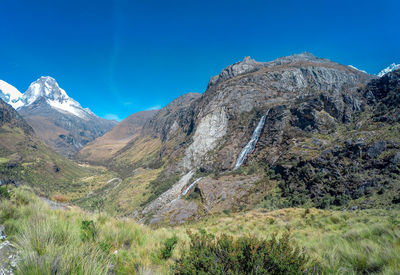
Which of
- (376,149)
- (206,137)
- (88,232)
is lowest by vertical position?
(88,232)

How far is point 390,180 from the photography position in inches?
798

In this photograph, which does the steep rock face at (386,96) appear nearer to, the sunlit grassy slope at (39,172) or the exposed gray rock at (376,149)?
the exposed gray rock at (376,149)

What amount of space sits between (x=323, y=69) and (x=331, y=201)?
113 m

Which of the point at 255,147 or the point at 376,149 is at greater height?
the point at 255,147

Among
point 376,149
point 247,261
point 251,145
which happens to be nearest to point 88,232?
point 247,261

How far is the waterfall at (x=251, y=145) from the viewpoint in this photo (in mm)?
54406

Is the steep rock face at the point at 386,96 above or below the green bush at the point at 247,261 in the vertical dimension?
above

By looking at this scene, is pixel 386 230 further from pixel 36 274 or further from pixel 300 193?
pixel 300 193

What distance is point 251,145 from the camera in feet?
188

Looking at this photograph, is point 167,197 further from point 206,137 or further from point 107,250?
point 107,250

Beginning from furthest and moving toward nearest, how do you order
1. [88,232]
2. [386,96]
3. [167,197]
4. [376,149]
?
[167,197] < [386,96] < [376,149] < [88,232]

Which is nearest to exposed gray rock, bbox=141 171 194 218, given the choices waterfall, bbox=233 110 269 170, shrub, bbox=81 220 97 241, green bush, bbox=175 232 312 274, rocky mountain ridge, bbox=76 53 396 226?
rocky mountain ridge, bbox=76 53 396 226

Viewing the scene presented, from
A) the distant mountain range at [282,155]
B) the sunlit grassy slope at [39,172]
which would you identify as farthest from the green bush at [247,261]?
the sunlit grassy slope at [39,172]

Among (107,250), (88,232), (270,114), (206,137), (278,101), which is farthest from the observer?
(206,137)
